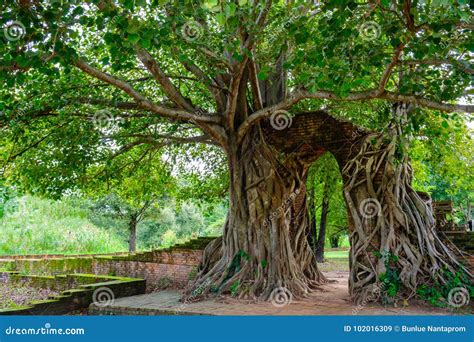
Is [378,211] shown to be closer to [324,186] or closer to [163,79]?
[163,79]

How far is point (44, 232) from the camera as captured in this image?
19938mm

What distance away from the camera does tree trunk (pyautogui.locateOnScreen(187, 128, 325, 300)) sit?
8570mm

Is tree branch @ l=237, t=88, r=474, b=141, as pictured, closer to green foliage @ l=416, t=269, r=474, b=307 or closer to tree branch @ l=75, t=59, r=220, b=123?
tree branch @ l=75, t=59, r=220, b=123

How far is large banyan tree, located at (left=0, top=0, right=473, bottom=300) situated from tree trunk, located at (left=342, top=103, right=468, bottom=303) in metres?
0.02

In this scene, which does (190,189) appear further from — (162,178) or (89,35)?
(89,35)

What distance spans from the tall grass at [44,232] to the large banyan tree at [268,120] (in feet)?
31.7

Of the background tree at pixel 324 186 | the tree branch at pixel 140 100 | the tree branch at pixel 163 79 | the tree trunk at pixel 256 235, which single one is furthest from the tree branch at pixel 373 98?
the background tree at pixel 324 186

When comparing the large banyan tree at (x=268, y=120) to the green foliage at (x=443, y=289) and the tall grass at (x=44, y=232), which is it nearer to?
the green foliage at (x=443, y=289)

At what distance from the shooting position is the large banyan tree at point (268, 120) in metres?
6.27

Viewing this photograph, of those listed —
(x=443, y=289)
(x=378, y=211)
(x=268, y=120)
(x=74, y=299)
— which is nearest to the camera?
(x=443, y=289)

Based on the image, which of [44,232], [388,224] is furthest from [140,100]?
[44,232]

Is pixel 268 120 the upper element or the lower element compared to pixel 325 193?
upper

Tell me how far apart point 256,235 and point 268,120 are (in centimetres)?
266

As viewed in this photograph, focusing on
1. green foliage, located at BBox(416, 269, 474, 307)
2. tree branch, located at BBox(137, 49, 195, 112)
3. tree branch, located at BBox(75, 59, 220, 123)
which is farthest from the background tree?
green foliage, located at BBox(416, 269, 474, 307)
